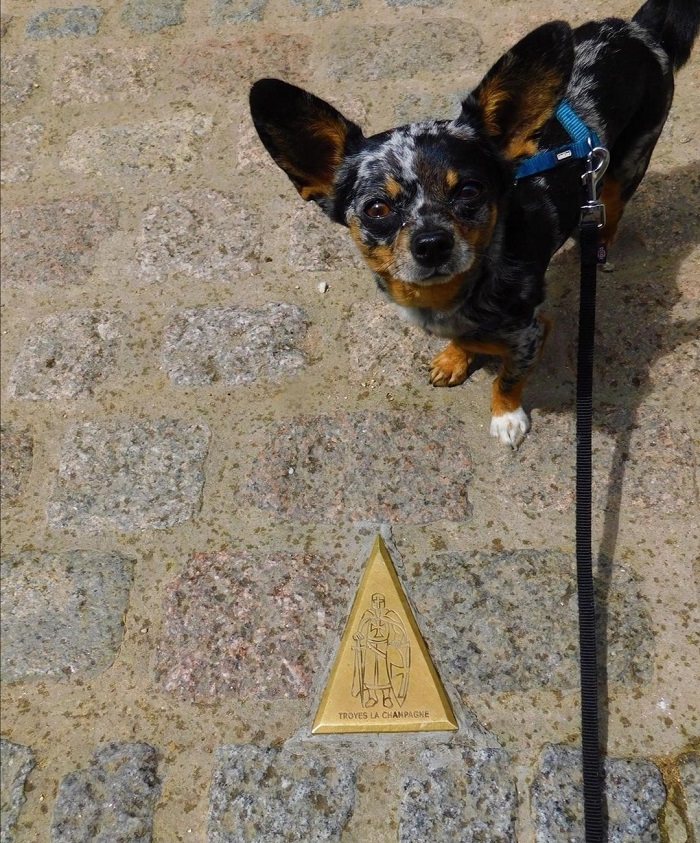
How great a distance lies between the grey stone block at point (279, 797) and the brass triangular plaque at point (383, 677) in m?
0.14

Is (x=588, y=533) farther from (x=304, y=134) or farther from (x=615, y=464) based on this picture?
(x=304, y=134)

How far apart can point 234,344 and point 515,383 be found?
56.7 inches

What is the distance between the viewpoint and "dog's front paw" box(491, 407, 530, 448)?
2.68 meters

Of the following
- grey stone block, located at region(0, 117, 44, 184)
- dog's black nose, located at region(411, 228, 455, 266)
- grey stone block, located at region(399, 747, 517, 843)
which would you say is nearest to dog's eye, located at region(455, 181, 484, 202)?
dog's black nose, located at region(411, 228, 455, 266)

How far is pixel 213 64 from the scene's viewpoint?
167 inches

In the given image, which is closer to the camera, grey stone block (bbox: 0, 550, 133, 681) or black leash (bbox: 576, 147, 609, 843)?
black leash (bbox: 576, 147, 609, 843)

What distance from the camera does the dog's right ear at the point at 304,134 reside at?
205 centimetres

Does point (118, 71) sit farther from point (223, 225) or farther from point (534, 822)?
point (534, 822)

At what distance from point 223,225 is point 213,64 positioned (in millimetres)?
1522

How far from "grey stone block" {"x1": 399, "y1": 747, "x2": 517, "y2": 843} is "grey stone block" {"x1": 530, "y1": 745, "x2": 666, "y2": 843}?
10 centimetres

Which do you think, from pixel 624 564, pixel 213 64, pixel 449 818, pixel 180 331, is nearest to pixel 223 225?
pixel 180 331

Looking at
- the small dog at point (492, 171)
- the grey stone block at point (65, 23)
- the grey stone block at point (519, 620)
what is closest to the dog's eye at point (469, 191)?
the small dog at point (492, 171)

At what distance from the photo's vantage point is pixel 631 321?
2896mm

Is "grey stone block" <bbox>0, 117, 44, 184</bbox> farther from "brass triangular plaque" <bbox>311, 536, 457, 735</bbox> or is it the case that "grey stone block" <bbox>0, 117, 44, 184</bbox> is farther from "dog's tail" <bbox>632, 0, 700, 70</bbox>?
"dog's tail" <bbox>632, 0, 700, 70</bbox>
